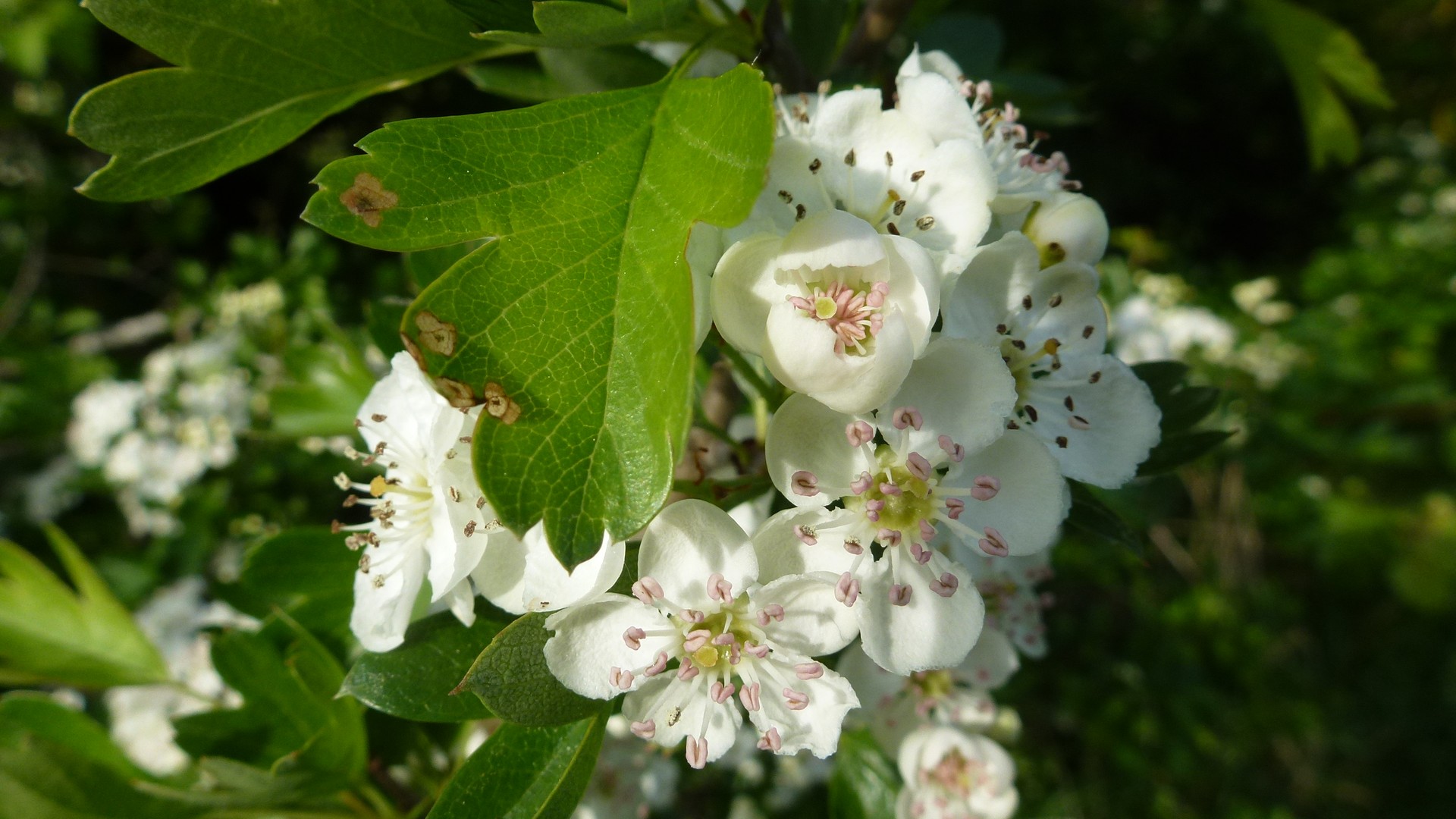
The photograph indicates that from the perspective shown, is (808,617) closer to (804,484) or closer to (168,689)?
(804,484)

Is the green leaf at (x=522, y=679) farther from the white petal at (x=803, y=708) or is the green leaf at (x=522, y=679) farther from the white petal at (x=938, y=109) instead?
the white petal at (x=938, y=109)

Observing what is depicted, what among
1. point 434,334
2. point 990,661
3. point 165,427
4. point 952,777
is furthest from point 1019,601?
point 165,427

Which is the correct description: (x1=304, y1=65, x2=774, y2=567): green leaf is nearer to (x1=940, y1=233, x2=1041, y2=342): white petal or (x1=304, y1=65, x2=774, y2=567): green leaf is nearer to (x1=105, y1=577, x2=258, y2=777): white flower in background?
(x1=940, y1=233, x2=1041, y2=342): white petal

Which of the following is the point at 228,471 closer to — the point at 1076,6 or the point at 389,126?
the point at 389,126

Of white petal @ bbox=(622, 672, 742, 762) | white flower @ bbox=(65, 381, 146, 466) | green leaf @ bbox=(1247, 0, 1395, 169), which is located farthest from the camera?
white flower @ bbox=(65, 381, 146, 466)

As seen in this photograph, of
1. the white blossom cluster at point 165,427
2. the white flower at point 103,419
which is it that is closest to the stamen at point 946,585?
the white blossom cluster at point 165,427

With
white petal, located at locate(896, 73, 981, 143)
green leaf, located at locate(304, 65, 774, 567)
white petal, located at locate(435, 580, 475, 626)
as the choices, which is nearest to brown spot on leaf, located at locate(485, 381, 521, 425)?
green leaf, located at locate(304, 65, 774, 567)
